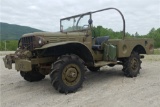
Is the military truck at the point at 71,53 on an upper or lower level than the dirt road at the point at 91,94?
upper

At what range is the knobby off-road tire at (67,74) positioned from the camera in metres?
6.17

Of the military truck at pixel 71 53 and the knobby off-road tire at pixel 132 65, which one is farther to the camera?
the knobby off-road tire at pixel 132 65

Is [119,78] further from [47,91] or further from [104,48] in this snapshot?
[47,91]

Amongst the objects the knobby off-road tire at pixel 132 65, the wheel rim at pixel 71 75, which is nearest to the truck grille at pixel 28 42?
the wheel rim at pixel 71 75

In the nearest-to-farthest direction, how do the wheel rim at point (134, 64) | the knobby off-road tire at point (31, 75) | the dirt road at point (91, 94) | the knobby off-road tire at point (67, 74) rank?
1. the dirt road at point (91, 94)
2. the knobby off-road tire at point (67, 74)
3. the knobby off-road tire at point (31, 75)
4. the wheel rim at point (134, 64)

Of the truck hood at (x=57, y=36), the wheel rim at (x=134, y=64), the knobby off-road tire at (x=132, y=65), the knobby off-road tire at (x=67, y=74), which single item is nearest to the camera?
the knobby off-road tire at (x=67, y=74)

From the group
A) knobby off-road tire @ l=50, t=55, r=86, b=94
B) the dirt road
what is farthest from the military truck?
the dirt road

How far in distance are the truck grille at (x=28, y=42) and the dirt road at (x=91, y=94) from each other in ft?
3.83

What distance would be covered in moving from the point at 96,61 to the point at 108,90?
1599 millimetres

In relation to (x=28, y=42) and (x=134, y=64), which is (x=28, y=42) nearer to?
(x=28, y=42)

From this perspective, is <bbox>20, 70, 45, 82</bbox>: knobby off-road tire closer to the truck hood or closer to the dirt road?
the dirt road

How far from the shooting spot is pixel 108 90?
6.59m

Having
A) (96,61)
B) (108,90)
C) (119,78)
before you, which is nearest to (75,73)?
(108,90)

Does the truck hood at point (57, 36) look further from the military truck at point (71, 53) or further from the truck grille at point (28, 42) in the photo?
the truck grille at point (28, 42)
